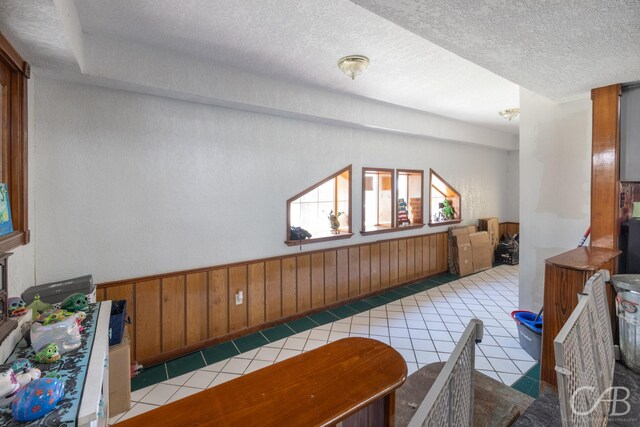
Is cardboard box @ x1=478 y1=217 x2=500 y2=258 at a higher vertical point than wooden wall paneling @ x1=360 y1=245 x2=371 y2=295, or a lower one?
higher

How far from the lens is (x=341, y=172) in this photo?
4.13 meters

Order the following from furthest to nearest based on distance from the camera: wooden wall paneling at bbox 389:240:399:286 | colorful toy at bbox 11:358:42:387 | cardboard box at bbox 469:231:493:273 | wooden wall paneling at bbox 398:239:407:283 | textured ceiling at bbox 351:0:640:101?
cardboard box at bbox 469:231:493:273
wooden wall paneling at bbox 398:239:407:283
wooden wall paneling at bbox 389:240:399:286
textured ceiling at bbox 351:0:640:101
colorful toy at bbox 11:358:42:387

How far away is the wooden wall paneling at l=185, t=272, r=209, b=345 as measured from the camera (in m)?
2.96

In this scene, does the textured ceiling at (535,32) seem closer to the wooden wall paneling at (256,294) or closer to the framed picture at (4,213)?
the framed picture at (4,213)

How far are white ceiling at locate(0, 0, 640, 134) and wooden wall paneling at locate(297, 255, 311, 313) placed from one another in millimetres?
2124

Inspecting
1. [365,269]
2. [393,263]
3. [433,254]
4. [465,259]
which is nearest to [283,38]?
[365,269]

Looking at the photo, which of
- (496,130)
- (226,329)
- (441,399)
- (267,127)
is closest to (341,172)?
(267,127)

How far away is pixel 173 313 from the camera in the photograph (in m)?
2.87

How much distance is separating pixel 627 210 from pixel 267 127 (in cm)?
354

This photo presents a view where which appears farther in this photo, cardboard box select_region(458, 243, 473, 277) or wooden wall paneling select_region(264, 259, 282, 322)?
cardboard box select_region(458, 243, 473, 277)

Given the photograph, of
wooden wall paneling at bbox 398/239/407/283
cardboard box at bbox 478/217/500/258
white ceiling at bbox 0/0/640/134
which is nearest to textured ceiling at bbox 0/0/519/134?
white ceiling at bbox 0/0/640/134

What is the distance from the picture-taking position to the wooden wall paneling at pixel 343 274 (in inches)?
162

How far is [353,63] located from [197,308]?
9.18 ft

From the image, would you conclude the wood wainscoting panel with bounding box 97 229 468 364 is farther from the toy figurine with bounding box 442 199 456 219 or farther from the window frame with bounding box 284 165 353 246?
the toy figurine with bounding box 442 199 456 219
